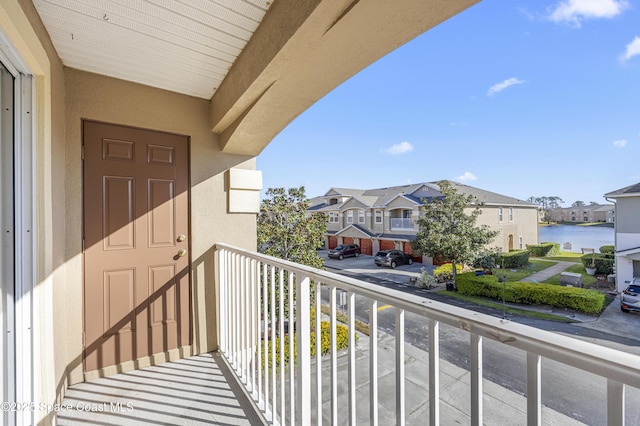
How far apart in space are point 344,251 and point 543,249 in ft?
35.1

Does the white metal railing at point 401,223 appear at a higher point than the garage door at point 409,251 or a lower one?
higher

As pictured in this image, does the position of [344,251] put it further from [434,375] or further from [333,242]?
[434,375]

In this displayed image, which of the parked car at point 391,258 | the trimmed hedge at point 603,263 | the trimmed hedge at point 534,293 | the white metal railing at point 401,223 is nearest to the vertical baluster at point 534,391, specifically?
the trimmed hedge at point 534,293

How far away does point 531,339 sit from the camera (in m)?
0.56

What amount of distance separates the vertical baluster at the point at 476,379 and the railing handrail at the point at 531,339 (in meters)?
0.03

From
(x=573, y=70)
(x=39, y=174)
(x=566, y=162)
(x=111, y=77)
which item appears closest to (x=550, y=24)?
(x=573, y=70)

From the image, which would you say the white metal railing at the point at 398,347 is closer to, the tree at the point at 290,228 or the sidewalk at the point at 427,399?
the sidewalk at the point at 427,399

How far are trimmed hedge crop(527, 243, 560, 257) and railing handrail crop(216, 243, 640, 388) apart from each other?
694 inches

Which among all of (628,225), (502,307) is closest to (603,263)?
(502,307)

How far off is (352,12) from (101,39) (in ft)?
5.22

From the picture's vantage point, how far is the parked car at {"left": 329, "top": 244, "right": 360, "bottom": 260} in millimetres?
17047

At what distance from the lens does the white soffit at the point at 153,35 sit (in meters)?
1.43

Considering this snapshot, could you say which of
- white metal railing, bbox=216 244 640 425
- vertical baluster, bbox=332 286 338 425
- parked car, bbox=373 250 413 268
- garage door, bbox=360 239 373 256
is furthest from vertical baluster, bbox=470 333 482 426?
garage door, bbox=360 239 373 256

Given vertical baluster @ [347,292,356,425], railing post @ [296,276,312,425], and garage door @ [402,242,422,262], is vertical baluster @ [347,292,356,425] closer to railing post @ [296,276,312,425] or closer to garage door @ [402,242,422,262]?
railing post @ [296,276,312,425]
